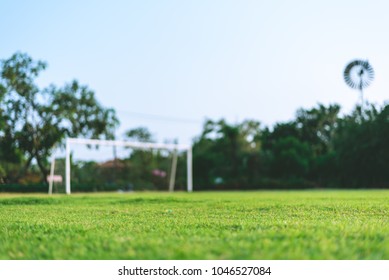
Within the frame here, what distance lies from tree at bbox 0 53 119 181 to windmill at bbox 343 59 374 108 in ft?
58.4

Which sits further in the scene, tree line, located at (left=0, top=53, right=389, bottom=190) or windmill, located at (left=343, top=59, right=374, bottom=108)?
windmill, located at (left=343, top=59, right=374, bottom=108)

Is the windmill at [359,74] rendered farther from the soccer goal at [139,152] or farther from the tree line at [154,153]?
the soccer goal at [139,152]

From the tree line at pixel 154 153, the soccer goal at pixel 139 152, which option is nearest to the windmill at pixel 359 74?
the tree line at pixel 154 153

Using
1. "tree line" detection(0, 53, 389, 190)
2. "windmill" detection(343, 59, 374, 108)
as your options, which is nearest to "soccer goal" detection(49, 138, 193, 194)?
"tree line" detection(0, 53, 389, 190)

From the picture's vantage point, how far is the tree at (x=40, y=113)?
1105 inches

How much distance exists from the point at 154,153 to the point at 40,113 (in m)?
6.51

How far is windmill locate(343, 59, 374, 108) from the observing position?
38469mm

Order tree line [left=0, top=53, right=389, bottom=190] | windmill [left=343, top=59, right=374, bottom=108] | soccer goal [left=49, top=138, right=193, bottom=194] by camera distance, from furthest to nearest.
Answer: windmill [left=343, top=59, right=374, bottom=108]
tree line [left=0, top=53, right=389, bottom=190]
soccer goal [left=49, top=138, right=193, bottom=194]

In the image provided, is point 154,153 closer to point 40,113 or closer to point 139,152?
point 139,152

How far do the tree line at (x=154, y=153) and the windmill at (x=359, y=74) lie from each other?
11.5ft

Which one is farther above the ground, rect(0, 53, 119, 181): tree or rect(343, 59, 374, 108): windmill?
rect(343, 59, 374, 108): windmill

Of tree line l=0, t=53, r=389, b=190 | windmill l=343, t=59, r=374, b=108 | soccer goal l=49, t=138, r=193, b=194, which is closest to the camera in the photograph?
soccer goal l=49, t=138, r=193, b=194

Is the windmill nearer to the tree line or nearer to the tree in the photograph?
the tree line

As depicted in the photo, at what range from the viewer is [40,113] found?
96.4 ft
